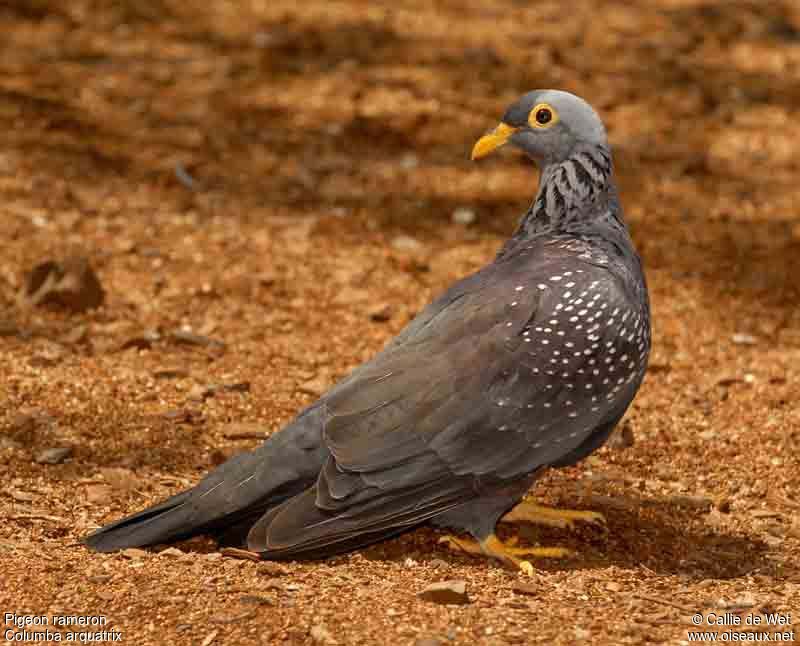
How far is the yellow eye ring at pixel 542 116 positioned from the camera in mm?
6031

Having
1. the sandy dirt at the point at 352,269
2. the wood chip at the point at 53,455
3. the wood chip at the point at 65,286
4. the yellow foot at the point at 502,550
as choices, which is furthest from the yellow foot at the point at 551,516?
the wood chip at the point at 65,286

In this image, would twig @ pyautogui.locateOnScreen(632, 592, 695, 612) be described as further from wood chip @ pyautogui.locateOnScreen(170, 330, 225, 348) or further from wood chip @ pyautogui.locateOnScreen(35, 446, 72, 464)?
wood chip @ pyautogui.locateOnScreen(170, 330, 225, 348)

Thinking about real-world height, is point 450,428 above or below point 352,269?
above

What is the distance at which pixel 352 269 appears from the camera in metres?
8.71

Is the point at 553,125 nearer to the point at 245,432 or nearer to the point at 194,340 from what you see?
the point at 245,432

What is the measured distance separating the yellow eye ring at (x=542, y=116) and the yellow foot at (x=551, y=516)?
162cm

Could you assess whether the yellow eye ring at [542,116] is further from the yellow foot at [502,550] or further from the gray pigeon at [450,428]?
the yellow foot at [502,550]

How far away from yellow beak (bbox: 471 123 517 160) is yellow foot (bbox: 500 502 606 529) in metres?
1.56

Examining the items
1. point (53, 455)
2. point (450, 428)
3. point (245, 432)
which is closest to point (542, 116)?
point (450, 428)

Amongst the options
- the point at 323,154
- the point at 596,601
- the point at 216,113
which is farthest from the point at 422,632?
the point at 216,113

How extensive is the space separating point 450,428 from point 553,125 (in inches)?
59.3

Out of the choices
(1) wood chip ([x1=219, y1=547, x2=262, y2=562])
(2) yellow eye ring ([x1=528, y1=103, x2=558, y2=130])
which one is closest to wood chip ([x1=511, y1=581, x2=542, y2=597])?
(1) wood chip ([x1=219, y1=547, x2=262, y2=562])

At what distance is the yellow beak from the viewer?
621 centimetres

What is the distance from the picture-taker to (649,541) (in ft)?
19.3
